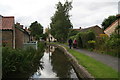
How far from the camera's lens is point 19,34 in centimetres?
1836

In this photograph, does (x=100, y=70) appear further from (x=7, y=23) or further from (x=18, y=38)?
(x=18, y=38)

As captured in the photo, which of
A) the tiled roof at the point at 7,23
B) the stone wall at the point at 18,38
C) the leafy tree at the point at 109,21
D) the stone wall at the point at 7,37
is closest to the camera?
the stone wall at the point at 7,37

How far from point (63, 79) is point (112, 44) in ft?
22.0

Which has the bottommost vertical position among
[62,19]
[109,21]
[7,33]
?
Result: [7,33]

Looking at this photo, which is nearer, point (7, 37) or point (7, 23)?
point (7, 37)

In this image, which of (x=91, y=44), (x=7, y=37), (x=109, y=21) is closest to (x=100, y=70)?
(x=7, y=37)

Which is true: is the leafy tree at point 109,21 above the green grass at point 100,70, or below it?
above

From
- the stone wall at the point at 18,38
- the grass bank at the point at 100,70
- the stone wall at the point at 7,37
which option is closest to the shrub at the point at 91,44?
the stone wall at the point at 18,38

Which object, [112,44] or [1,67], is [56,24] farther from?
[1,67]

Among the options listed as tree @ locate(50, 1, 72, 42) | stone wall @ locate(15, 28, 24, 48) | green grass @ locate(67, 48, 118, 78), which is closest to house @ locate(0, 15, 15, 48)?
stone wall @ locate(15, 28, 24, 48)

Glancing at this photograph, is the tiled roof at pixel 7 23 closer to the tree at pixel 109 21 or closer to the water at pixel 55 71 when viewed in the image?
the water at pixel 55 71

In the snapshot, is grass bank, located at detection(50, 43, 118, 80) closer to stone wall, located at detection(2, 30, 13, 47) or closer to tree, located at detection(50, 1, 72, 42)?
stone wall, located at detection(2, 30, 13, 47)

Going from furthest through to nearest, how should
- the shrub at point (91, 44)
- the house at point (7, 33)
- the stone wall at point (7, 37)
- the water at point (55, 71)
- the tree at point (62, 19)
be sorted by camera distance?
the tree at point (62, 19) < the shrub at point (91, 44) < the stone wall at point (7, 37) < the house at point (7, 33) < the water at point (55, 71)

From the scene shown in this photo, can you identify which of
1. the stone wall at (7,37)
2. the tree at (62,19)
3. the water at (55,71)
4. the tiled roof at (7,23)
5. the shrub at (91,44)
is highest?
the tree at (62,19)
